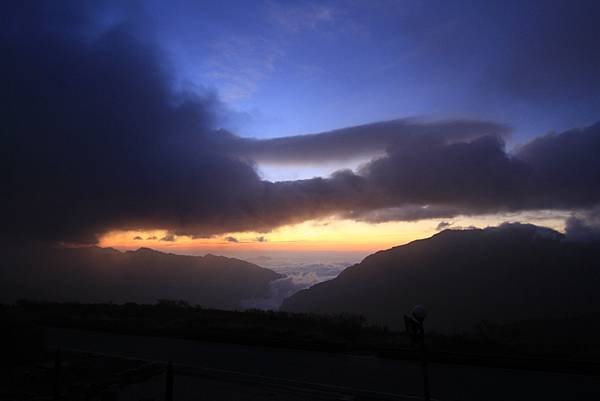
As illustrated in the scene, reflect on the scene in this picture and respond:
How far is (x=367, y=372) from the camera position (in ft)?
39.3

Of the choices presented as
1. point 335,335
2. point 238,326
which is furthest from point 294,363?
point 238,326

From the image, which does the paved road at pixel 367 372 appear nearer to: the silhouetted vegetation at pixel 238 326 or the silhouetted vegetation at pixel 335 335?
the silhouetted vegetation at pixel 335 335

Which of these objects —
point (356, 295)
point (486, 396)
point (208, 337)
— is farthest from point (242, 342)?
point (356, 295)

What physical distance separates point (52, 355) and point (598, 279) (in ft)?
656

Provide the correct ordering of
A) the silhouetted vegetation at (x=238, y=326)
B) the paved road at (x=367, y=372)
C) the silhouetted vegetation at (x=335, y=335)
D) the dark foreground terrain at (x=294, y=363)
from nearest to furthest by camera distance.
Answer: the paved road at (x=367, y=372), the dark foreground terrain at (x=294, y=363), the silhouetted vegetation at (x=335, y=335), the silhouetted vegetation at (x=238, y=326)

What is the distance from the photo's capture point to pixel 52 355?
14.3 meters

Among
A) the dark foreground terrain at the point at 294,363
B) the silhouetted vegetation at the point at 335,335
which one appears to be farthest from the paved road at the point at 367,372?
the silhouetted vegetation at the point at 335,335

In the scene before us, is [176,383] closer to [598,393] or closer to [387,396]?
[387,396]

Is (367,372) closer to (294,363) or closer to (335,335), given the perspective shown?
(294,363)

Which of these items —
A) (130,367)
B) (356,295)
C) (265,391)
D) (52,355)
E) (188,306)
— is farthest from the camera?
(356,295)

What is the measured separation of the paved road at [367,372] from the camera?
9.95 m

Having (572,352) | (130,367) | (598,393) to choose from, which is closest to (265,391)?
(130,367)

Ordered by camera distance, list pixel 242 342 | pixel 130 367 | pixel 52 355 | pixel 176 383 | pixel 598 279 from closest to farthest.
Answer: pixel 176 383
pixel 130 367
pixel 52 355
pixel 242 342
pixel 598 279

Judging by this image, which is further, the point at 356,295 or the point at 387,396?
the point at 356,295
